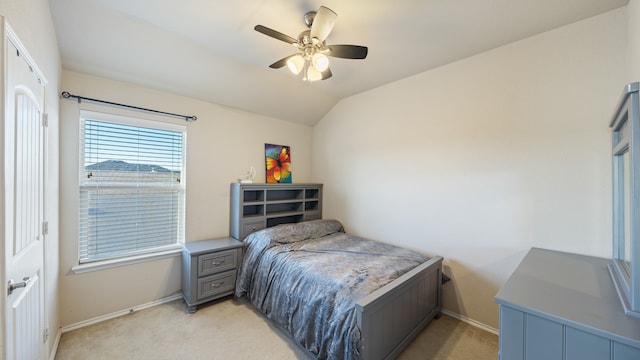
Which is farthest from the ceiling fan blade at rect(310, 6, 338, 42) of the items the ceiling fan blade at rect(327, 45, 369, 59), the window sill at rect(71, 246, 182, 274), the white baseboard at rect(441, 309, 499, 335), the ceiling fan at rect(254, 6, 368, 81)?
the white baseboard at rect(441, 309, 499, 335)

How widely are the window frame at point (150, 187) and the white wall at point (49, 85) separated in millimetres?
250

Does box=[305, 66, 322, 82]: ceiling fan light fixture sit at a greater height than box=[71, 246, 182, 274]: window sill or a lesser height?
greater

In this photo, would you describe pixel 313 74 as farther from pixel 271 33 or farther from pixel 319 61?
pixel 271 33

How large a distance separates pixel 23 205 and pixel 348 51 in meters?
2.18

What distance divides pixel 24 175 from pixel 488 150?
338 centimetres

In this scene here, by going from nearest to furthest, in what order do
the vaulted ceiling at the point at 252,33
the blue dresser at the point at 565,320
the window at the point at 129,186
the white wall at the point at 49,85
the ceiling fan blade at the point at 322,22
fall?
the blue dresser at the point at 565,320, the white wall at the point at 49,85, the ceiling fan blade at the point at 322,22, the vaulted ceiling at the point at 252,33, the window at the point at 129,186

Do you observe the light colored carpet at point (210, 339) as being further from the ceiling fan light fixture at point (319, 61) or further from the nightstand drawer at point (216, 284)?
the ceiling fan light fixture at point (319, 61)

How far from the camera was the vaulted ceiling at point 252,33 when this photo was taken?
1.83 metres

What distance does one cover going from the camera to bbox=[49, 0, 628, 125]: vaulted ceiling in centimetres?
183

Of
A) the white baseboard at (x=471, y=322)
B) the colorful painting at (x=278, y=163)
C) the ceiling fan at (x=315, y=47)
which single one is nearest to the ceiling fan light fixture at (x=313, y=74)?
the ceiling fan at (x=315, y=47)

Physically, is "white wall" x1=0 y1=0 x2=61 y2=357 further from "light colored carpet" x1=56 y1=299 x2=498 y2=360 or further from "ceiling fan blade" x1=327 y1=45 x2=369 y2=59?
"ceiling fan blade" x1=327 y1=45 x2=369 y2=59

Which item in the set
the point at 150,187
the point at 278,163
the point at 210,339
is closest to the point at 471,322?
the point at 210,339

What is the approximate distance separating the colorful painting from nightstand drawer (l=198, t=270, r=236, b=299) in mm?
1444

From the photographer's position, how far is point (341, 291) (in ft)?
6.00
